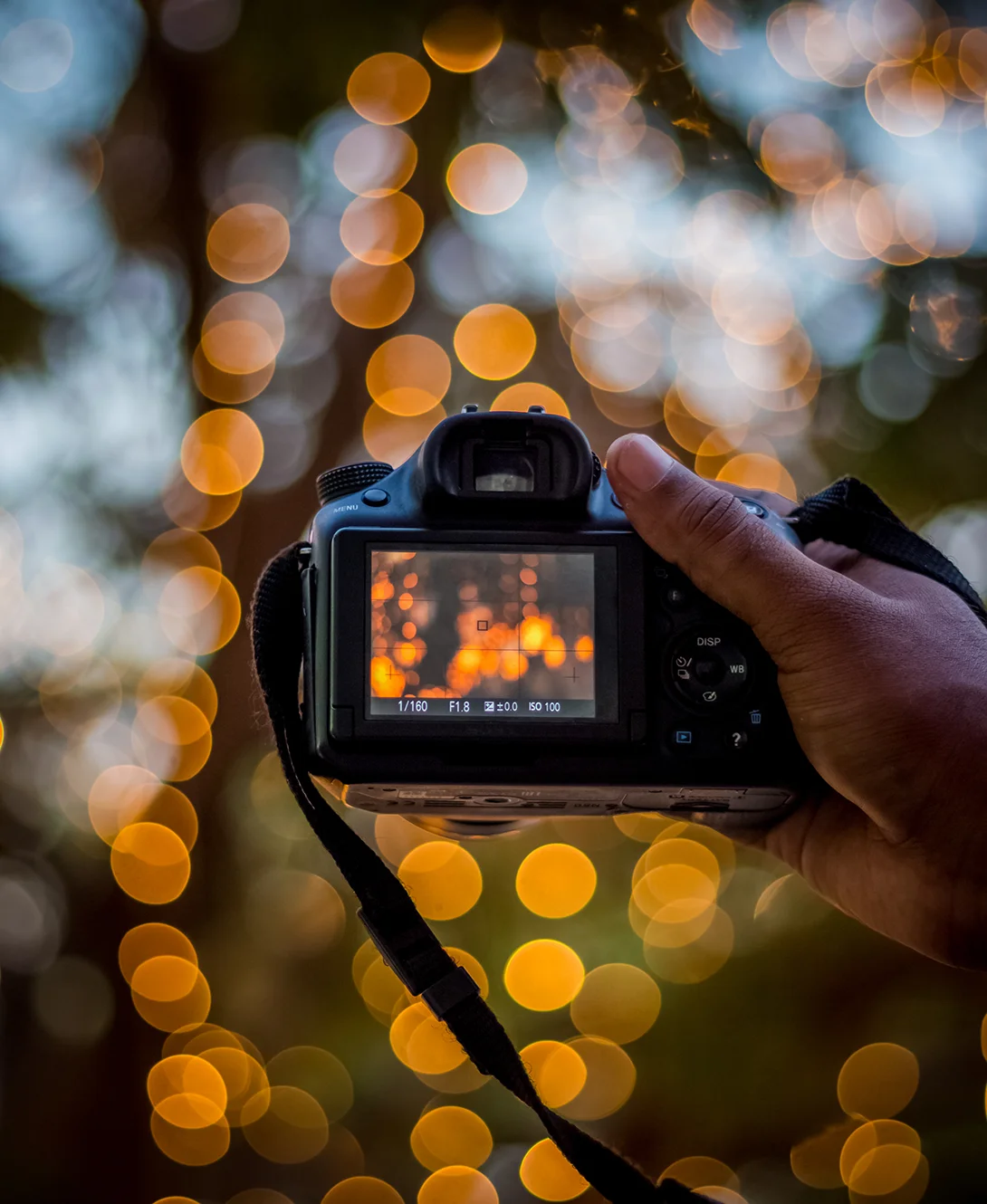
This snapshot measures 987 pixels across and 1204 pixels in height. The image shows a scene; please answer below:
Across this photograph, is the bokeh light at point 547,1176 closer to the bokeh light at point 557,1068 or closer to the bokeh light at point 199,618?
the bokeh light at point 557,1068

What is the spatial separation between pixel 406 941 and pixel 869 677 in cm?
37

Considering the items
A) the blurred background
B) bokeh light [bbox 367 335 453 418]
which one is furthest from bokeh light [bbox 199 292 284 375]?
bokeh light [bbox 367 335 453 418]

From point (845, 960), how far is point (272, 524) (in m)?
1.05

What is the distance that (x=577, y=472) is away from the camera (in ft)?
2.39

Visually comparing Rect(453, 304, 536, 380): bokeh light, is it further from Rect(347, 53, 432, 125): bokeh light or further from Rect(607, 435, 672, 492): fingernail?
Rect(607, 435, 672, 492): fingernail

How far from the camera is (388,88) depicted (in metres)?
1.61

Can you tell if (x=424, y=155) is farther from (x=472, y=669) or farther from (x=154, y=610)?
(x=472, y=669)

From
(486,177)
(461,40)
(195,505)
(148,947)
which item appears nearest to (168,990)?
(148,947)

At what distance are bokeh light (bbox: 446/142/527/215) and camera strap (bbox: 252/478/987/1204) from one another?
1.00m

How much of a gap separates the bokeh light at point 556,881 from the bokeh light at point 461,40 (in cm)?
122

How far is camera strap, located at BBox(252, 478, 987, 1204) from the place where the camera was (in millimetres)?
716

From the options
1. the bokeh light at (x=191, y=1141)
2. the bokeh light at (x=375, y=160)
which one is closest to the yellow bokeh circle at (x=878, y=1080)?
the bokeh light at (x=191, y=1141)

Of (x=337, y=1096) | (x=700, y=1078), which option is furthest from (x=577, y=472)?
(x=337, y=1096)

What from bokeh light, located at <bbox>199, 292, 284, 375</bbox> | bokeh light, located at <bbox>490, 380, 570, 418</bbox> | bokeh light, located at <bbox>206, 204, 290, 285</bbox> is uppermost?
bokeh light, located at <bbox>206, 204, 290, 285</bbox>
